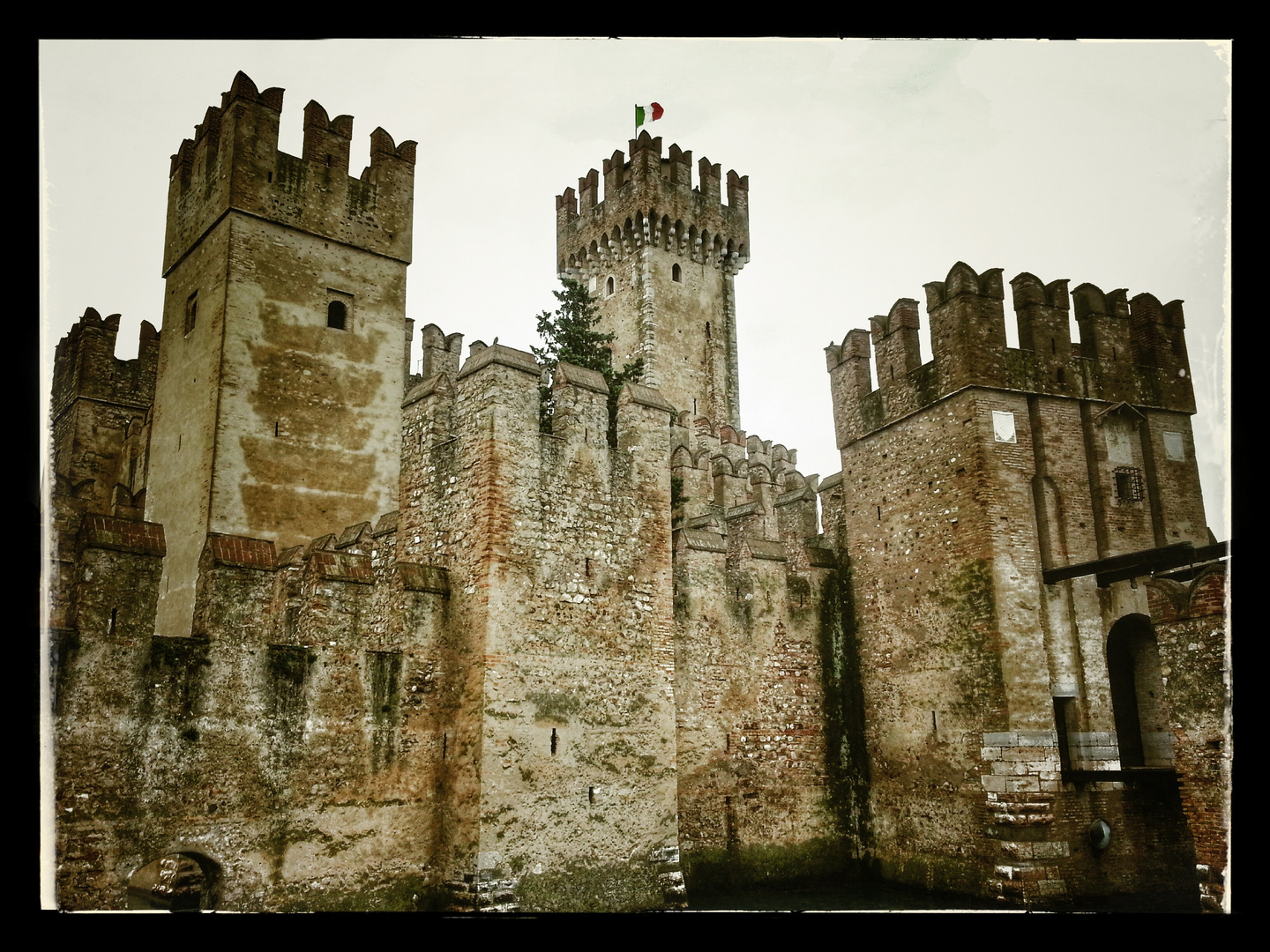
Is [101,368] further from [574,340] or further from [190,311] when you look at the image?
[574,340]

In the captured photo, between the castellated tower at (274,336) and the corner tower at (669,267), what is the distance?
60.6 feet

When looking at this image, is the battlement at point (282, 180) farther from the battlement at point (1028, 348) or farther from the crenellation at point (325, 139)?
the battlement at point (1028, 348)

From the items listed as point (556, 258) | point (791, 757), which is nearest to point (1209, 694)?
point (791, 757)

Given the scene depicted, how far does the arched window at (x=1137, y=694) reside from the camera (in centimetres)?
1650

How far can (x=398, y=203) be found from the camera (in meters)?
20.6

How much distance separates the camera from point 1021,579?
635 inches

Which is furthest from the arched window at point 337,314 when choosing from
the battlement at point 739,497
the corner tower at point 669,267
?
the corner tower at point 669,267

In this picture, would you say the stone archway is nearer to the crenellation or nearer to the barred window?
the crenellation

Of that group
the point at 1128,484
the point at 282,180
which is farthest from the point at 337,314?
the point at 1128,484

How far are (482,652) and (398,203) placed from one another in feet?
36.6

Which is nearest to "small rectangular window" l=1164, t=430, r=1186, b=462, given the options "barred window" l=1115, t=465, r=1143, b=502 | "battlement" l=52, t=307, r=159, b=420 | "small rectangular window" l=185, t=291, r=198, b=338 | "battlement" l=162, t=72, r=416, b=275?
"barred window" l=1115, t=465, r=1143, b=502

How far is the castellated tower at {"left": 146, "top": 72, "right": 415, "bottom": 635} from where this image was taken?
17.8 m

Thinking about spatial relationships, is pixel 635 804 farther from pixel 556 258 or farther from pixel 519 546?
pixel 556 258

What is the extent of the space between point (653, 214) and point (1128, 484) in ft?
81.9
